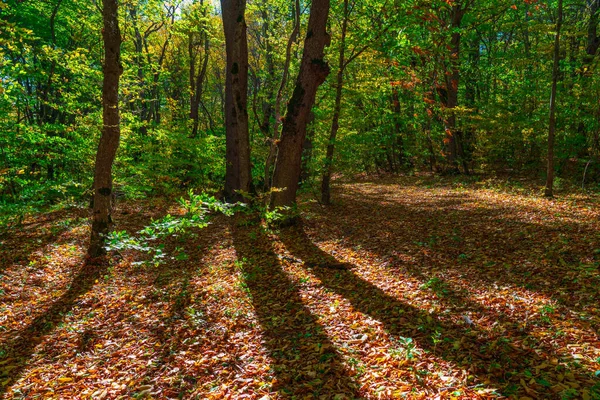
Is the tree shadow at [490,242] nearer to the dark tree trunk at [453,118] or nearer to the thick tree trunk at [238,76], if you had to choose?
the thick tree trunk at [238,76]

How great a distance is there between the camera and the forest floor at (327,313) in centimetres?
328

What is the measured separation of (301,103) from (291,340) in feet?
18.0

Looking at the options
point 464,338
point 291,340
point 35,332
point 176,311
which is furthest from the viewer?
point 176,311

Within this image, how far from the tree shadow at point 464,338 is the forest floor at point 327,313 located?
17 mm

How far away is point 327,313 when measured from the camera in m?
4.64

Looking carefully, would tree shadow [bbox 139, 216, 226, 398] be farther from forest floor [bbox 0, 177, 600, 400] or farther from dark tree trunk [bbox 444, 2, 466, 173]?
dark tree trunk [bbox 444, 2, 466, 173]

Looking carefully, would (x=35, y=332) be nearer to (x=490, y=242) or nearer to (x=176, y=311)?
(x=176, y=311)

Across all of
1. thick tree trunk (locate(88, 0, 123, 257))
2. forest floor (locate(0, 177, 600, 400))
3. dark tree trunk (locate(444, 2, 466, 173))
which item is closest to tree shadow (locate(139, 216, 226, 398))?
forest floor (locate(0, 177, 600, 400))

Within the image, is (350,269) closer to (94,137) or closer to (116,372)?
(116,372)

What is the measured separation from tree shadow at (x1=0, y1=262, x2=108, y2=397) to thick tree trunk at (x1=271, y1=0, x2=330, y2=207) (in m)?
4.30

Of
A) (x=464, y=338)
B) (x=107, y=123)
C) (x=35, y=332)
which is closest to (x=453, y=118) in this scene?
(x=464, y=338)

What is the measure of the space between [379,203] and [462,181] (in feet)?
16.9

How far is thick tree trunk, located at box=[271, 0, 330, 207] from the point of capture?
762 cm

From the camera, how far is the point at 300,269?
6.32 m
